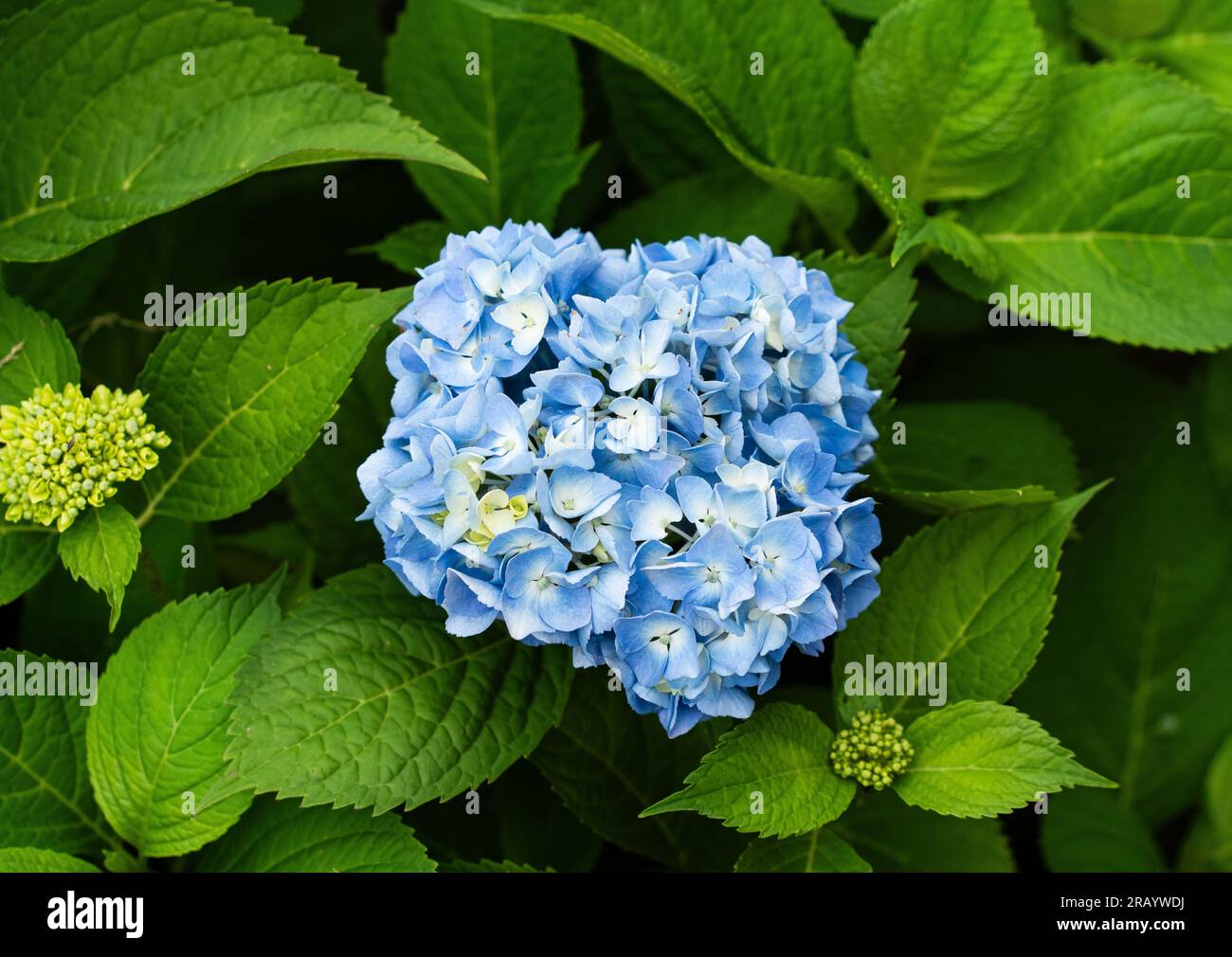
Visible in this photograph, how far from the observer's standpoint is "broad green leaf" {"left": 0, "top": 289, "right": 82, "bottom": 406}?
192 cm

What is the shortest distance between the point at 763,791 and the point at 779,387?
0.61 metres

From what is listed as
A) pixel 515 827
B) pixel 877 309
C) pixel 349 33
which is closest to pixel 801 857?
pixel 515 827

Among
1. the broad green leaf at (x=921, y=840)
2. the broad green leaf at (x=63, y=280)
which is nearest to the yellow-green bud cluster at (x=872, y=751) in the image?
the broad green leaf at (x=921, y=840)

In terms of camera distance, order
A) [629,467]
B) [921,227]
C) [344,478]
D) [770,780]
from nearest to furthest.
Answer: [629,467], [770,780], [921,227], [344,478]

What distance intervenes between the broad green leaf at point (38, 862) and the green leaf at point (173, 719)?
0.34 feet

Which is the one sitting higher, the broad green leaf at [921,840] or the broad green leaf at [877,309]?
the broad green leaf at [877,309]

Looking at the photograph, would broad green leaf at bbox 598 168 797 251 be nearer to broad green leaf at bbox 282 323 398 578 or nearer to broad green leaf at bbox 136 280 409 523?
broad green leaf at bbox 282 323 398 578

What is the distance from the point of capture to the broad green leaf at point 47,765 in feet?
6.30

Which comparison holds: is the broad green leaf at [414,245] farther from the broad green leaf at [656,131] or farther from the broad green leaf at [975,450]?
the broad green leaf at [975,450]

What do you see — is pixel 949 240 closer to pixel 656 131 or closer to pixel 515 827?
pixel 656 131

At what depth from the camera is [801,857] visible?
72.9 inches

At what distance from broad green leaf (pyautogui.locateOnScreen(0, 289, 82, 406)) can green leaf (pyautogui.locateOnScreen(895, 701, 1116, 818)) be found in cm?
155

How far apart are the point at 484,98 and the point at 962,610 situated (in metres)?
1.43
